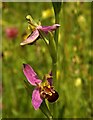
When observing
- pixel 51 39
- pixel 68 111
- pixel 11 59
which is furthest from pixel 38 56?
pixel 51 39

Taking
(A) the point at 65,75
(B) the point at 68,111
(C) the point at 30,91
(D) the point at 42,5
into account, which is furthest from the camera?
(D) the point at 42,5

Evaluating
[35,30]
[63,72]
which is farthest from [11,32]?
[35,30]

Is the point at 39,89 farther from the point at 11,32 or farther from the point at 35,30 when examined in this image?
the point at 11,32

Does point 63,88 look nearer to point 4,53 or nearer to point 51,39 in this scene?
point 4,53

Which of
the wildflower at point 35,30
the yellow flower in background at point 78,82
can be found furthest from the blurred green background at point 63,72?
the wildflower at point 35,30

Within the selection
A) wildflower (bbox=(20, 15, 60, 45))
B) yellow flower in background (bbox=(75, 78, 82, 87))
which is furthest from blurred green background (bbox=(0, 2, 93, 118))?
wildflower (bbox=(20, 15, 60, 45))
